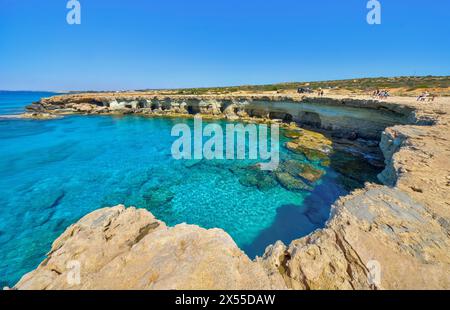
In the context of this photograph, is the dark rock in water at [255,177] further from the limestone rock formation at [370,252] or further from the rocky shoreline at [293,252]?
the limestone rock formation at [370,252]

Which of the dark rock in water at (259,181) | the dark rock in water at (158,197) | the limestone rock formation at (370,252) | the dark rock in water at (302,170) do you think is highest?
the limestone rock formation at (370,252)

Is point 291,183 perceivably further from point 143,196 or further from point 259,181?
point 143,196

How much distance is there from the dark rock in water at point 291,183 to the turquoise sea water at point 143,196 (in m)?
0.39

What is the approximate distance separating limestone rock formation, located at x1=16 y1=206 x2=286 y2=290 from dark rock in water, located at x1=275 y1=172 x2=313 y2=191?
791 centimetres

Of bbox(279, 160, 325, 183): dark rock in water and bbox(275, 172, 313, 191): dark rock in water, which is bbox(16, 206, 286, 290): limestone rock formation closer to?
bbox(275, 172, 313, 191): dark rock in water

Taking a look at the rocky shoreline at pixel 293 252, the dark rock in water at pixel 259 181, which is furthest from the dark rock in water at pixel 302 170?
the rocky shoreline at pixel 293 252

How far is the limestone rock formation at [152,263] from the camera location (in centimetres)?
268

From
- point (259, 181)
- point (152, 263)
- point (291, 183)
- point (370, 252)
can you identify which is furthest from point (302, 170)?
point (152, 263)

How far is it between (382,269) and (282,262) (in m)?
1.42

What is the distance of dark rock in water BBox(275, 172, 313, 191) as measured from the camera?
1055 cm

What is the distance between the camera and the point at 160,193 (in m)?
10.6

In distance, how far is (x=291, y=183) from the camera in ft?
36.2
